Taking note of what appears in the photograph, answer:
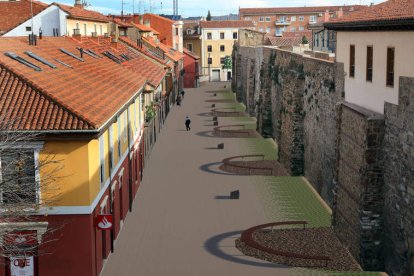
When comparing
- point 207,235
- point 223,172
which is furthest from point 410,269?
point 223,172

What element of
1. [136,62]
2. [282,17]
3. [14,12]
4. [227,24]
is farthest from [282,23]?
[136,62]

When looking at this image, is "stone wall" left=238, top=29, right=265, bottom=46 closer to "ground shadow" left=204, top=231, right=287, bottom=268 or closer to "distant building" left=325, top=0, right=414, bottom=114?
"distant building" left=325, top=0, right=414, bottom=114

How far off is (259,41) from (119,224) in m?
77.6

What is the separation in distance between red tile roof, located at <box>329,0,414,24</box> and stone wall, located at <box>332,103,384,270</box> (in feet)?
11.8

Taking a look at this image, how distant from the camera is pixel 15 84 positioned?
21359 millimetres

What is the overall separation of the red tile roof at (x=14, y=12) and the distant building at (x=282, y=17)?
92.3m

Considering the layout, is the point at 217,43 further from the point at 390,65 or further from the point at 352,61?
the point at 390,65

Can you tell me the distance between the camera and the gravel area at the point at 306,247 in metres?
→ 23.3

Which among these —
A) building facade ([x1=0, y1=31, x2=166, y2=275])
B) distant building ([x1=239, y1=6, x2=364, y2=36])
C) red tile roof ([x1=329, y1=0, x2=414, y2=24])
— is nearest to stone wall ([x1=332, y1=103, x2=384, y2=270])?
red tile roof ([x1=329, y1=0, x2=414, y2=24])

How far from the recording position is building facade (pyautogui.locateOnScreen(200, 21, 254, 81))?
124 meters

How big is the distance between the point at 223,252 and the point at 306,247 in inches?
133

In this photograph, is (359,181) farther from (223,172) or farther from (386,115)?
(223,172)

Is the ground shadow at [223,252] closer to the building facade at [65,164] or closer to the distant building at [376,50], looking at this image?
the building facade at [65,164]

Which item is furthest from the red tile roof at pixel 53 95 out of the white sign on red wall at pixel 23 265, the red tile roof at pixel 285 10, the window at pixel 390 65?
the red tile roof at pixel 285 10
